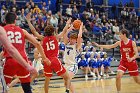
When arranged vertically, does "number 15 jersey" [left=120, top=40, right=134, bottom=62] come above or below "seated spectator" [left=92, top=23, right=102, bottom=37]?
above

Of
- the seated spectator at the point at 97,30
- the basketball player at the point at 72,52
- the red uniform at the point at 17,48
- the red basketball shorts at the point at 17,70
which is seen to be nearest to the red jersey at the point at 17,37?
the red uniform at the point at 17,48

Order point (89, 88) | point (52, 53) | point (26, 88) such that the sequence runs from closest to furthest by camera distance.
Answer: point (26, 88), point (52, 53), point (89, 88)

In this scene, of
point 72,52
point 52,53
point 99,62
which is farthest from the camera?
point 99,62

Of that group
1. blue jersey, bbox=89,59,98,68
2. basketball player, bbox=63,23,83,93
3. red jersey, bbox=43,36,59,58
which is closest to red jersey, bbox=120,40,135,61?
basketball player, bbox=63,23,83,93

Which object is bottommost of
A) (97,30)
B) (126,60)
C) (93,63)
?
(93,63)

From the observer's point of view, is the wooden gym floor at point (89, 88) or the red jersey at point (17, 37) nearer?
the red jersey at point (17, 37)

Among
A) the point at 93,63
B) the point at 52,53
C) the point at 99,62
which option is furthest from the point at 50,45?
the point at 99,62

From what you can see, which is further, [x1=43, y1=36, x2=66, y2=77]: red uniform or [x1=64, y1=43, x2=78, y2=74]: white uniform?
[x1=64, y1=43, x2=78, y2=74]: white uniform

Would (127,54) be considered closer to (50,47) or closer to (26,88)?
(50,47)

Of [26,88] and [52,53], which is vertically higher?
[52,53]

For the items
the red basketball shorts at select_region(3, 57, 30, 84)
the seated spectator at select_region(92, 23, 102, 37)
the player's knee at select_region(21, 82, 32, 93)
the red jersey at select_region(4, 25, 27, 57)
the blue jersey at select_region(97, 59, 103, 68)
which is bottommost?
the blue jersey at select_region(97, 59, 103, 68)

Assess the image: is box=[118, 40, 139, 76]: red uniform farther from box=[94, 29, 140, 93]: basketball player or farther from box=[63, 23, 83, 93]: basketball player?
box=[63, 23, 83, 93]: basketball player

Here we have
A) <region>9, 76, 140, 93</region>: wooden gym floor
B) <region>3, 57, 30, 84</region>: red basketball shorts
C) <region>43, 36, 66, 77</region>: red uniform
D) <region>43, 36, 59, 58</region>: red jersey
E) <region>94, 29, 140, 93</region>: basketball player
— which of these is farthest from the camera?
<region>9, 76, 140, 93</region>: wooden gym floor

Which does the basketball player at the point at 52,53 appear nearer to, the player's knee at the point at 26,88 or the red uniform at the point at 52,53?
the red uniform at the point at 52,53
